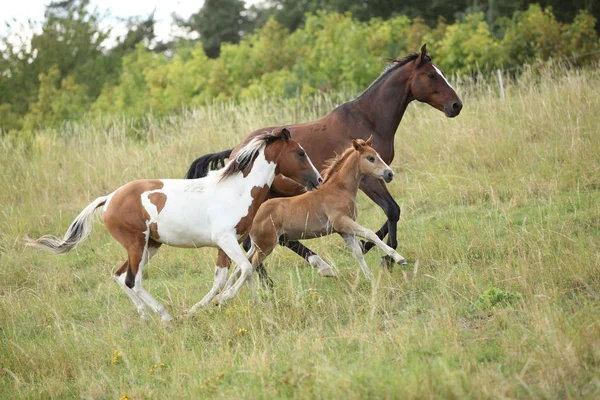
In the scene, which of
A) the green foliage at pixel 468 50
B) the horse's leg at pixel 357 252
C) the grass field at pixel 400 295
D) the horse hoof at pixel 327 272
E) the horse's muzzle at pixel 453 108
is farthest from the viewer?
the green foliage at pixel 468 50

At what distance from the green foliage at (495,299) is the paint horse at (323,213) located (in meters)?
1.45

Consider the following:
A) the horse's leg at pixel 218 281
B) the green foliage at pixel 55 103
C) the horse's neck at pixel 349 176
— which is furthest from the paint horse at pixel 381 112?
the green foliage at pixel 55 103

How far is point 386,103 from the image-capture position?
27.8ft

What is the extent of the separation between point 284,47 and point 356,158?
704 inches

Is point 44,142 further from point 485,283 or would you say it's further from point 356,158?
point 485,283

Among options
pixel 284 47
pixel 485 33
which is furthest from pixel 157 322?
pixel 284 47

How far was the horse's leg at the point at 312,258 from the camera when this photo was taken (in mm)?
7543

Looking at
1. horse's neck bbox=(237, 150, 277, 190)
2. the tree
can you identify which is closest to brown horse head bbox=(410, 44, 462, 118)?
horse's neck bbox=(237, 150, 277, 190)

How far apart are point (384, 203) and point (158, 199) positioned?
243cm

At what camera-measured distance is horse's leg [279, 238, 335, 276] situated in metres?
7.54

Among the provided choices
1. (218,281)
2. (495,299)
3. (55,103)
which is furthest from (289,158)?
(55,103)

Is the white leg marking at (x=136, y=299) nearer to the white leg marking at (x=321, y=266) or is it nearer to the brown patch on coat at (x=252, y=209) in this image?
the brown patch on coat at (x=252, y=209)

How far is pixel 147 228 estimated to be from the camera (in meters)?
6.85

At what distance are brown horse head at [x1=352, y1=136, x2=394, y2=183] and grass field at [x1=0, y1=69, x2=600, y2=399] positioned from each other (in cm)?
94
